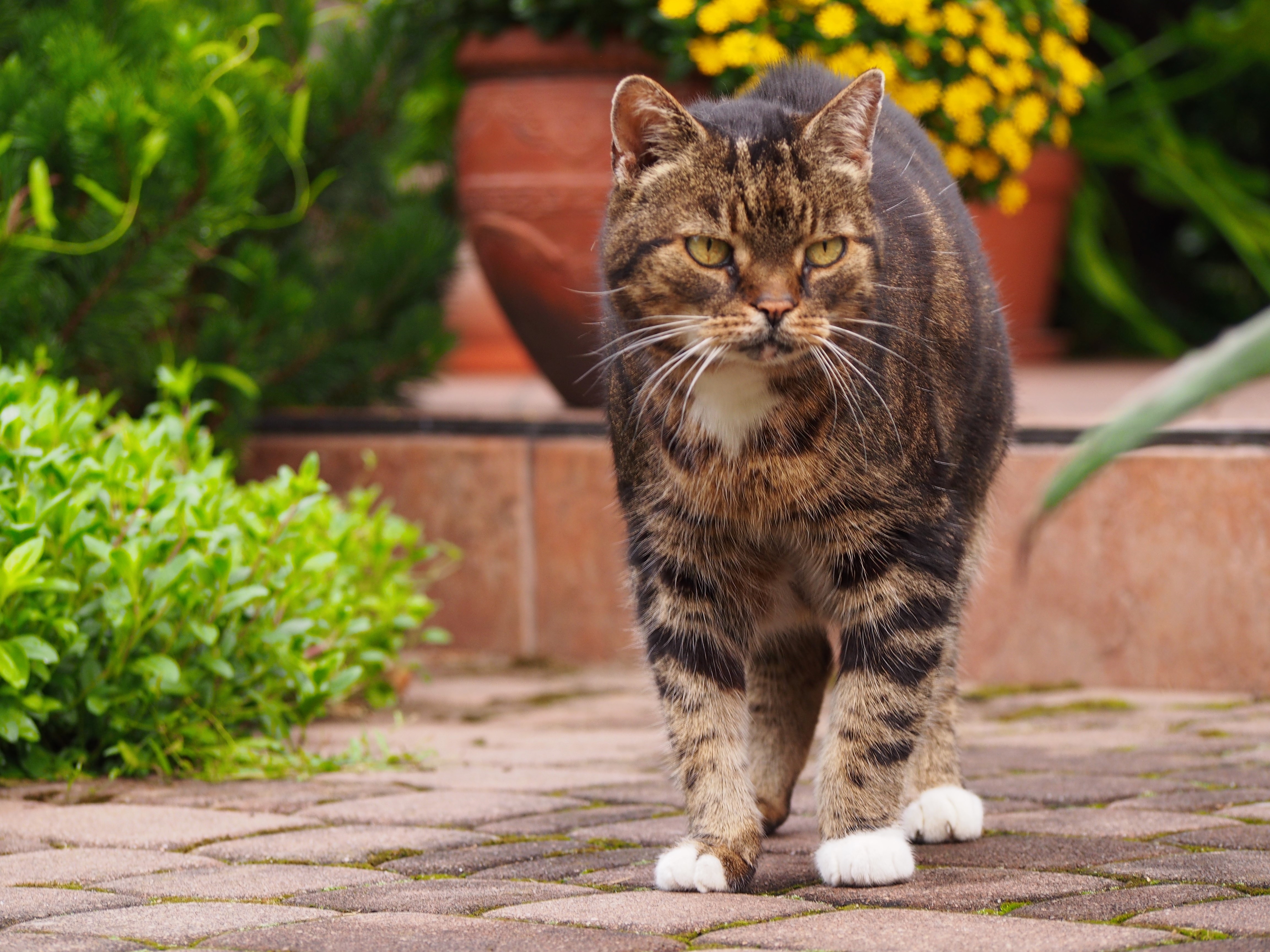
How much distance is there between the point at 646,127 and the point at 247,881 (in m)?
1.42

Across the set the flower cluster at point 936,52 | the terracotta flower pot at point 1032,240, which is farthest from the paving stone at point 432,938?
the terracotta flower pot at point 1032,240

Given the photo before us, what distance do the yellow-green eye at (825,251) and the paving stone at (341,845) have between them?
1.18 meters

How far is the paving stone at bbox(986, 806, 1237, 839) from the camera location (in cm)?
275

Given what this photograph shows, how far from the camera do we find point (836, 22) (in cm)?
455

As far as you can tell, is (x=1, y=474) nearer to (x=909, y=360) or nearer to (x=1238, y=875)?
(x=909, y=360)

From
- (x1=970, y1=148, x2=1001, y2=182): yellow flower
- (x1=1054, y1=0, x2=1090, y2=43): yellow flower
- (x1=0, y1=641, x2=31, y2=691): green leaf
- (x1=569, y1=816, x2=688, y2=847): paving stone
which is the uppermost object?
(x1=1054, y1=0, x2=1090, y2=43): yellow flower

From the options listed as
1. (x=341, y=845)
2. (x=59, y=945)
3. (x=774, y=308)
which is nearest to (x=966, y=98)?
(x=774, y=308)

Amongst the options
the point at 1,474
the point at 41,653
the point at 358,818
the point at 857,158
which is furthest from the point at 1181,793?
the point at 1,474

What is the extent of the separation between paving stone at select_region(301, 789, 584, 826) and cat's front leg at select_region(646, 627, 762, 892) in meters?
0.44

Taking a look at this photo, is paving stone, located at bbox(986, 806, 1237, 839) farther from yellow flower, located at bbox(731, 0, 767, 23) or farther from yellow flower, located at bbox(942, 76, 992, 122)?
yellow flower, located at bbox(731, 0, 767, 23)

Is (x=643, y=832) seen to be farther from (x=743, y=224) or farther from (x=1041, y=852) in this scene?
(x=743, y=224)

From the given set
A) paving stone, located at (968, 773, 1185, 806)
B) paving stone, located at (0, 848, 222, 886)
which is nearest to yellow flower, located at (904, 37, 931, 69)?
paving stone, located at (968, 773, 1185, 806)

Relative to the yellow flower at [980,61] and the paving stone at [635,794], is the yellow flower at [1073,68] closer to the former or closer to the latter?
the yellow flower at [980,61]

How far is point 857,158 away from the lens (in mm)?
2727
